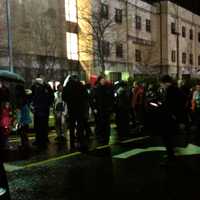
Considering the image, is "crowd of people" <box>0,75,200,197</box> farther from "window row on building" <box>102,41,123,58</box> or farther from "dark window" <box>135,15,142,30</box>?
"dark window" <box>135,15,142,30</box>

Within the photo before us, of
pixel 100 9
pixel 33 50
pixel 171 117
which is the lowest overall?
pixel 171 117

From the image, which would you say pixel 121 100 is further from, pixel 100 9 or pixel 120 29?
pixel 120 29

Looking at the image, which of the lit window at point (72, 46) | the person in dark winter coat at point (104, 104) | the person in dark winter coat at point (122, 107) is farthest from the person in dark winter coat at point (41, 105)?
the lit window at point (72, 46)

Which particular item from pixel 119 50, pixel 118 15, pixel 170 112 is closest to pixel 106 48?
pixel 119 50

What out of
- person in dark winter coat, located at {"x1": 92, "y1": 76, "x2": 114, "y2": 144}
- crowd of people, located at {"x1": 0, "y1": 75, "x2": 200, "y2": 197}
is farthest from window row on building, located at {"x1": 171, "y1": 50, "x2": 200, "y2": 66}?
person in dark winter coat, located at {"x1": 92, "y1": 76, "x2": 114, "y2": 144}

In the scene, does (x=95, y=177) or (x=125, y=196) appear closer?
(x=125, y=196)

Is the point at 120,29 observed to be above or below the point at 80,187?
above

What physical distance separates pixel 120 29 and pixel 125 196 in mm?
34034

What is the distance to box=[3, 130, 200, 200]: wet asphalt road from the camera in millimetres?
7215

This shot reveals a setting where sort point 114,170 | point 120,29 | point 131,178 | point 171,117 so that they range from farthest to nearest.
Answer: point 120,29, point 171,117, point 114,170, point 131,178

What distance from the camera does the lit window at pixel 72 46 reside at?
34.2m

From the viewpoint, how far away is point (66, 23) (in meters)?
33.8

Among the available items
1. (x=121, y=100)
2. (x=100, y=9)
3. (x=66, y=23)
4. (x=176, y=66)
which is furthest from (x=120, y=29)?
(x=121, y=100)

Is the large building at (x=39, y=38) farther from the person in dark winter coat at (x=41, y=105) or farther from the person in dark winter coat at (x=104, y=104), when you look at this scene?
the person in dark winter coat at (x=104, y=104)
